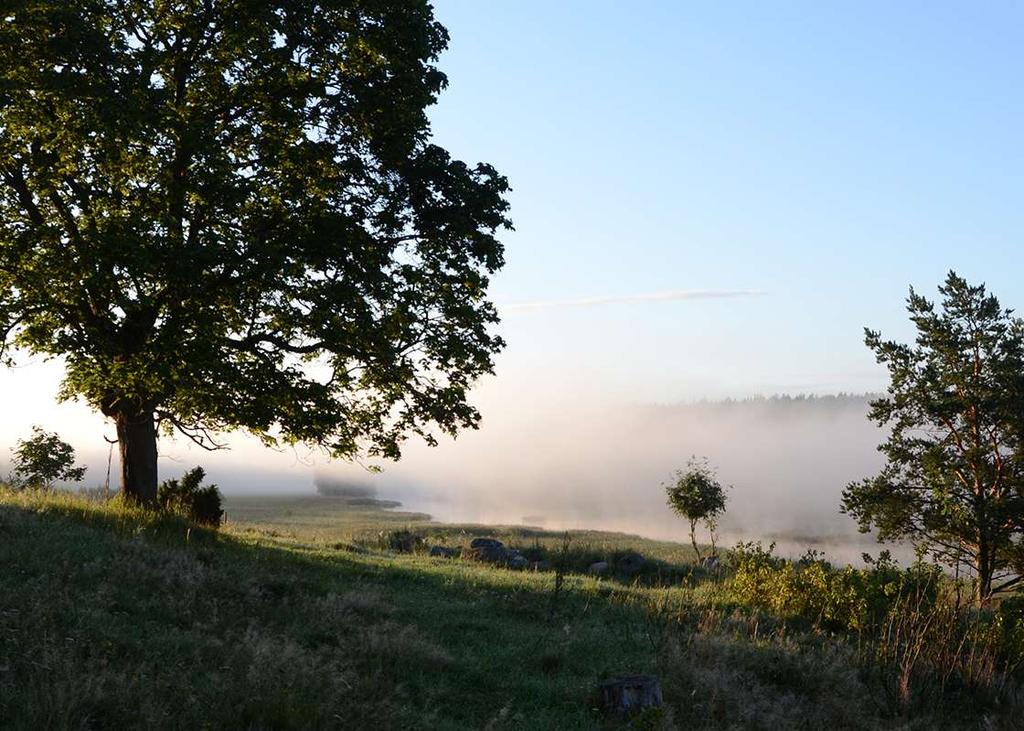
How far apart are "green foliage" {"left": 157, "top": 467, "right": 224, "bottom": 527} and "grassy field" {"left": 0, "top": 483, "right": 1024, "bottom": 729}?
321 cm

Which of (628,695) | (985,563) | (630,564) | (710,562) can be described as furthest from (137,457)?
(985,563)

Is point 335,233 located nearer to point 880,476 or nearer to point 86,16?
point 86,16

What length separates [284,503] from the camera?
331 ft

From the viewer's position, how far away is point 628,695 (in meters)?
9.75

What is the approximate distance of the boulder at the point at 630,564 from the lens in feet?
86.5

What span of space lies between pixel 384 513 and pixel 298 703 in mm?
83278

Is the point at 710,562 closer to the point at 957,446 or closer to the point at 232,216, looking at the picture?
the point at 957,446

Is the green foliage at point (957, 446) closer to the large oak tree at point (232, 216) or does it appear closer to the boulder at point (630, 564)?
the boulder at point (630, 564)

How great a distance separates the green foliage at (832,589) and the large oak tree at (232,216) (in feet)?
25.1

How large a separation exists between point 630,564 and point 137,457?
51.1 feet

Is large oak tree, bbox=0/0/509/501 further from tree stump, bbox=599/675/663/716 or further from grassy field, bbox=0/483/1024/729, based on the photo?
tree stump, bbox=599/675/663/716

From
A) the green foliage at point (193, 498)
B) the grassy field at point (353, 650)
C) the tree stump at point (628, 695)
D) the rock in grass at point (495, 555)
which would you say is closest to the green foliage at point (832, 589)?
the grassy field at point (353, 650)

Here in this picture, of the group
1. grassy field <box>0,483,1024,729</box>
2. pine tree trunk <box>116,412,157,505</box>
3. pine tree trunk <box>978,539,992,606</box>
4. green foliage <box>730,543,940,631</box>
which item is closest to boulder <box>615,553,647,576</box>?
green foliage <box>730,543,940,631</box>

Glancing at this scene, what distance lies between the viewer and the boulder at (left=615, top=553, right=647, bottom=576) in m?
26.4
